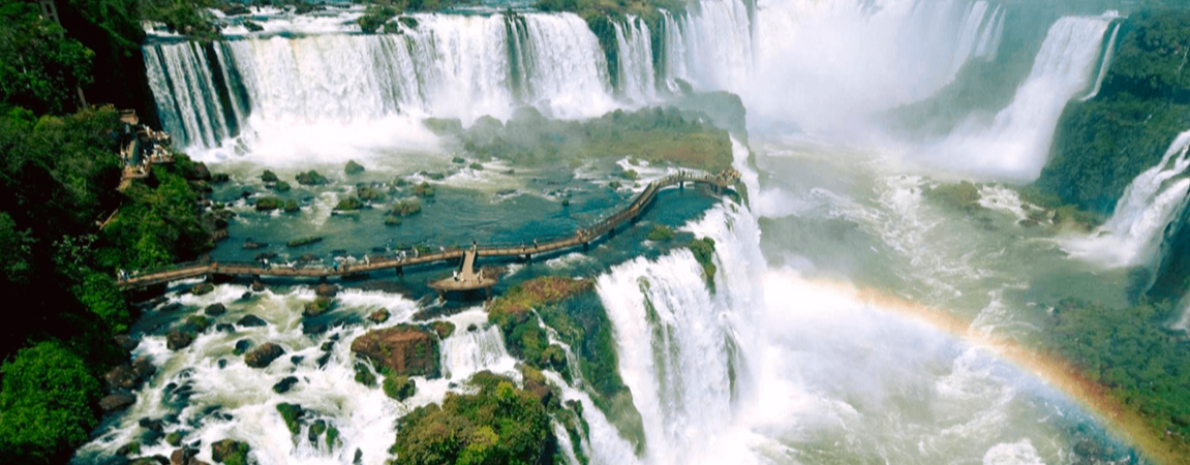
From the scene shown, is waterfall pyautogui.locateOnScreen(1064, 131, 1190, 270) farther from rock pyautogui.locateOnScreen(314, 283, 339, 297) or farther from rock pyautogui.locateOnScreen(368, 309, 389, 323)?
rock pyautogui.locateOnScreen(314, 283, 339, 297)

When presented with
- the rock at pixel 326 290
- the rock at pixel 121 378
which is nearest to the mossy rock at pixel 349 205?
the rock at pixel 326 290

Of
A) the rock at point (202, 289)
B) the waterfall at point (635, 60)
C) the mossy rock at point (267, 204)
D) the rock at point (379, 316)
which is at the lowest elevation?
the rock at point (379, 316)

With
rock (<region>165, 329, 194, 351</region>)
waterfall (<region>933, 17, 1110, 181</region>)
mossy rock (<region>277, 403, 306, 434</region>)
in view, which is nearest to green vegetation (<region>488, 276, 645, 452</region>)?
mossy rock (<region>277, 403, 306, 434</region>)

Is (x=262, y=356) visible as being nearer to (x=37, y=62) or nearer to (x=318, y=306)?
(x=318, y=306)

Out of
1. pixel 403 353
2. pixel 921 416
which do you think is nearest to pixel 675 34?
pixel 921 416

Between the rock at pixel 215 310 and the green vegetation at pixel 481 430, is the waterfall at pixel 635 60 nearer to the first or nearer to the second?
the rock at pixel 215 310

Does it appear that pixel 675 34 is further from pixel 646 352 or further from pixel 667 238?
pixel 646 352
